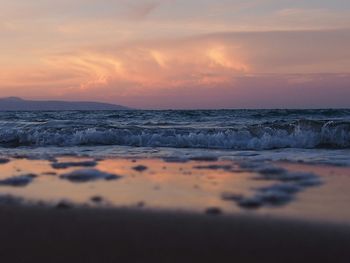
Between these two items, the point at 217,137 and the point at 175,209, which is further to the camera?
the point at 217,137

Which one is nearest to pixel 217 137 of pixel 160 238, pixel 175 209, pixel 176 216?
pixel 175 209

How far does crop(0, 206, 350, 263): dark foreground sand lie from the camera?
280 cm

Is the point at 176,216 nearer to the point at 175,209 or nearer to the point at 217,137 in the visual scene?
the point at 175,209

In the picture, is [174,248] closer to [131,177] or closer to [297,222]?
[297,222]

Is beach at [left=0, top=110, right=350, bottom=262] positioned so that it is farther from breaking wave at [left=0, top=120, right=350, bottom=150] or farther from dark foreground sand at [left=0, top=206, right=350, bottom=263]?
breaking wave at [left=0, top=120, right=350, bottom=150]

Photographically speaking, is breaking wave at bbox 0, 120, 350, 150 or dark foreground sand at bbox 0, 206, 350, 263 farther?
breaking wave at bbox 0, 120, 350, 150

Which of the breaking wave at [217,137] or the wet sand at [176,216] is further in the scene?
the breaking wave at [217,137]

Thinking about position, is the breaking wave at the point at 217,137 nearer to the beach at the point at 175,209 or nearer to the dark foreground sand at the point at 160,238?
the beach at the point at 175,209

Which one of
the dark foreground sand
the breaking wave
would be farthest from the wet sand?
the breaking wave

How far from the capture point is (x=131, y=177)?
5621mm

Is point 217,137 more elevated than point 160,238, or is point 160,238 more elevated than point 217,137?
point 217,137

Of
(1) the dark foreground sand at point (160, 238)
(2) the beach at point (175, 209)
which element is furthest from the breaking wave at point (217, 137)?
(1) the dark foreground sand at point (160, 238)

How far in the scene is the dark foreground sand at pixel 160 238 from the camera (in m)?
2.80

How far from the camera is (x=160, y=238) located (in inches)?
125
